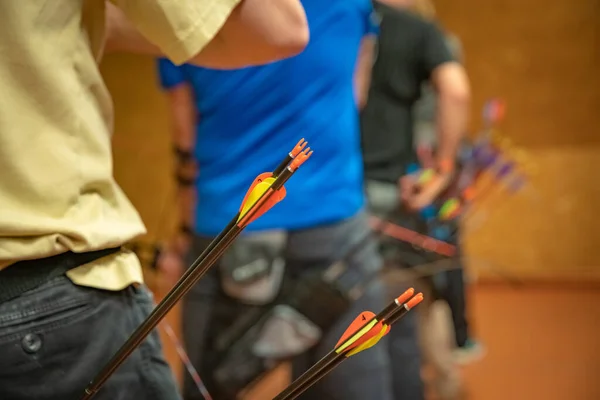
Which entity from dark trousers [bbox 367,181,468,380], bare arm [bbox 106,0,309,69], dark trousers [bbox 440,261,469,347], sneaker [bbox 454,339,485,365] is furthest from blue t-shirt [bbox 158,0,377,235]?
sneaker [bbox 454,339,485,365]

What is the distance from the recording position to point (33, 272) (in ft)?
1.73

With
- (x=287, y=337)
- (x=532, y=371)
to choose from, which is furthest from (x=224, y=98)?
(x=532, y=371)

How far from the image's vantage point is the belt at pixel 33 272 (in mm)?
517

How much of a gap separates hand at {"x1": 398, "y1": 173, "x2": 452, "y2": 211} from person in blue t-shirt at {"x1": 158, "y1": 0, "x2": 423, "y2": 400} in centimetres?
56

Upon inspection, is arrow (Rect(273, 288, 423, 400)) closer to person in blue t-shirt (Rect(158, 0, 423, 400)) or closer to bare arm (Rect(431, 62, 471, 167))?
person in blue t-shirt (Rect(158, 0, 423, 400))

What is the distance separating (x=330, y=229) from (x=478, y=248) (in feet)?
9.34

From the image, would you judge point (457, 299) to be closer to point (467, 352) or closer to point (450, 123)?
point (467, 352)

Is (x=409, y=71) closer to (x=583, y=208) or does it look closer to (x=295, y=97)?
(x=295, y=97)

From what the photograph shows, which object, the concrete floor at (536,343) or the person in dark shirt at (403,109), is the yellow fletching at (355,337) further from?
the concrete floor at (536,343)

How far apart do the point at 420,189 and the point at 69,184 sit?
3.97 ft

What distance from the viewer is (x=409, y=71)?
65.6 inches

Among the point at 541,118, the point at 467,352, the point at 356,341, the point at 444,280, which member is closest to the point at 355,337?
the point at 356,341

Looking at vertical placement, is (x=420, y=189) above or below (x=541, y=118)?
above

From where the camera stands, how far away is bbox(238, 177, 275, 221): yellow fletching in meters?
0.48
